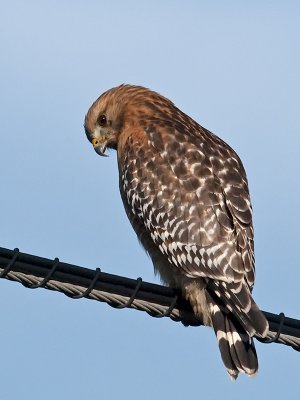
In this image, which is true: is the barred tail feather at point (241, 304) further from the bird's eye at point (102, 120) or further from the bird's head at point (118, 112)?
the bird's eye at point (102, 120)

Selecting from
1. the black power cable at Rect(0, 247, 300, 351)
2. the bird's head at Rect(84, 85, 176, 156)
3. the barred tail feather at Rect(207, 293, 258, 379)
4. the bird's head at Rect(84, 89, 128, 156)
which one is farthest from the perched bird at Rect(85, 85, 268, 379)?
the black power cable at Rect(0, 247, 300, 351)

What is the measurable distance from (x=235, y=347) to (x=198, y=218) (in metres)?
1.02

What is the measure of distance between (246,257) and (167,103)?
97.9 inches

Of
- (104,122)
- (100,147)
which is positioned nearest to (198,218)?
(100,147)

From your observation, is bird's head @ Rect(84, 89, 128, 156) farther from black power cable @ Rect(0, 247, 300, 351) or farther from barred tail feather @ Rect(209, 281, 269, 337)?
black power cable @ Rect(0, 247, 300, 351)

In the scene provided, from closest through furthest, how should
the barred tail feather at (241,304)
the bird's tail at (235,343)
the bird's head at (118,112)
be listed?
1. the barred tail feather at (241,304)
2. the bird's tail at (235,343)
3. the bird's head at (118,112)

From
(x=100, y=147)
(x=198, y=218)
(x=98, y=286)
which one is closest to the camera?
(x=98, y=286)

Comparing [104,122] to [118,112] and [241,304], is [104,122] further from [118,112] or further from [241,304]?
[241,304]

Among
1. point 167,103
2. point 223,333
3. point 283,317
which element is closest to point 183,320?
point 223,333

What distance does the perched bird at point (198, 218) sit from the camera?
6.61m

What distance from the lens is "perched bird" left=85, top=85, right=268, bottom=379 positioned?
21.7 ft

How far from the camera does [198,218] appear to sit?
23.5 feet

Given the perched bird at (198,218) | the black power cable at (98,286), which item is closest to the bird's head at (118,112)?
the perched bird at (198,218)

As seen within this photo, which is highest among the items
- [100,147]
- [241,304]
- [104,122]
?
[104,122]
